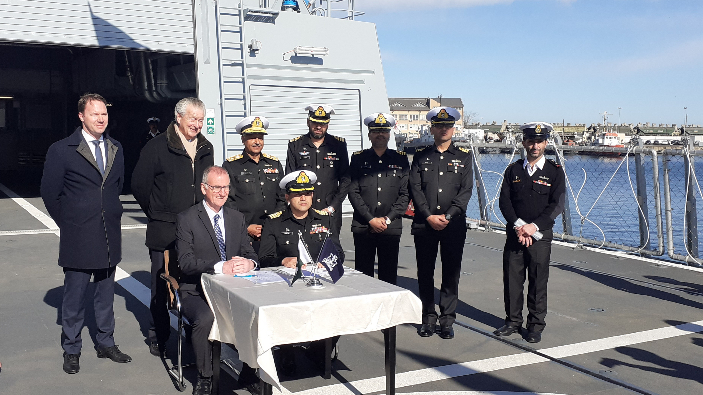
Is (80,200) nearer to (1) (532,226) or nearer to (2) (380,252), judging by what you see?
(2) (380,252)

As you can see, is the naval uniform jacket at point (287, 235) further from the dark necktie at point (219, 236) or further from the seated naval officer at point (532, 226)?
the seated naval officer at point (532, 226)

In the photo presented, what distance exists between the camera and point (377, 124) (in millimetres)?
5875

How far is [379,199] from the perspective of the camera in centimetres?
603

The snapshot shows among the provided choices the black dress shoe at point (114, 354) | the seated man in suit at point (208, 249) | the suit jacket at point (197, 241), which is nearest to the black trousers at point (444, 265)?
the seated man in suit at point (208, 249)

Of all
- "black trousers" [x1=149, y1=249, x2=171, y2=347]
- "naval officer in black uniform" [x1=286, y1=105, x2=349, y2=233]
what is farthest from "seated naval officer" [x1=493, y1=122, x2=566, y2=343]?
"black trousers" [x1=149, y1=249, x2=171, y2=347]

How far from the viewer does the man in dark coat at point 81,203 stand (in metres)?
4.79

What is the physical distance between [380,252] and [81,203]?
257cm

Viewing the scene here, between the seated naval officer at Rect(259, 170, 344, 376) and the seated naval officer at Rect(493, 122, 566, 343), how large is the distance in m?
1.75

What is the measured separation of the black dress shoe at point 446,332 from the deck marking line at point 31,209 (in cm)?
752

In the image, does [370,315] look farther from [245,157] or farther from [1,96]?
[1,96]

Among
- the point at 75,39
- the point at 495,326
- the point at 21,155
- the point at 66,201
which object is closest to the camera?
the point at 66,201

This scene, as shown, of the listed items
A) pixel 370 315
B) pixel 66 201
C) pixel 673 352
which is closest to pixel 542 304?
pixel 673 352

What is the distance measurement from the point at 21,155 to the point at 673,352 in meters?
27.6

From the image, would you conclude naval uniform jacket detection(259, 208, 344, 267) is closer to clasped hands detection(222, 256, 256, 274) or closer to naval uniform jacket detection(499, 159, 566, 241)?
clasped hands detection(222, 256, 256, 274)
